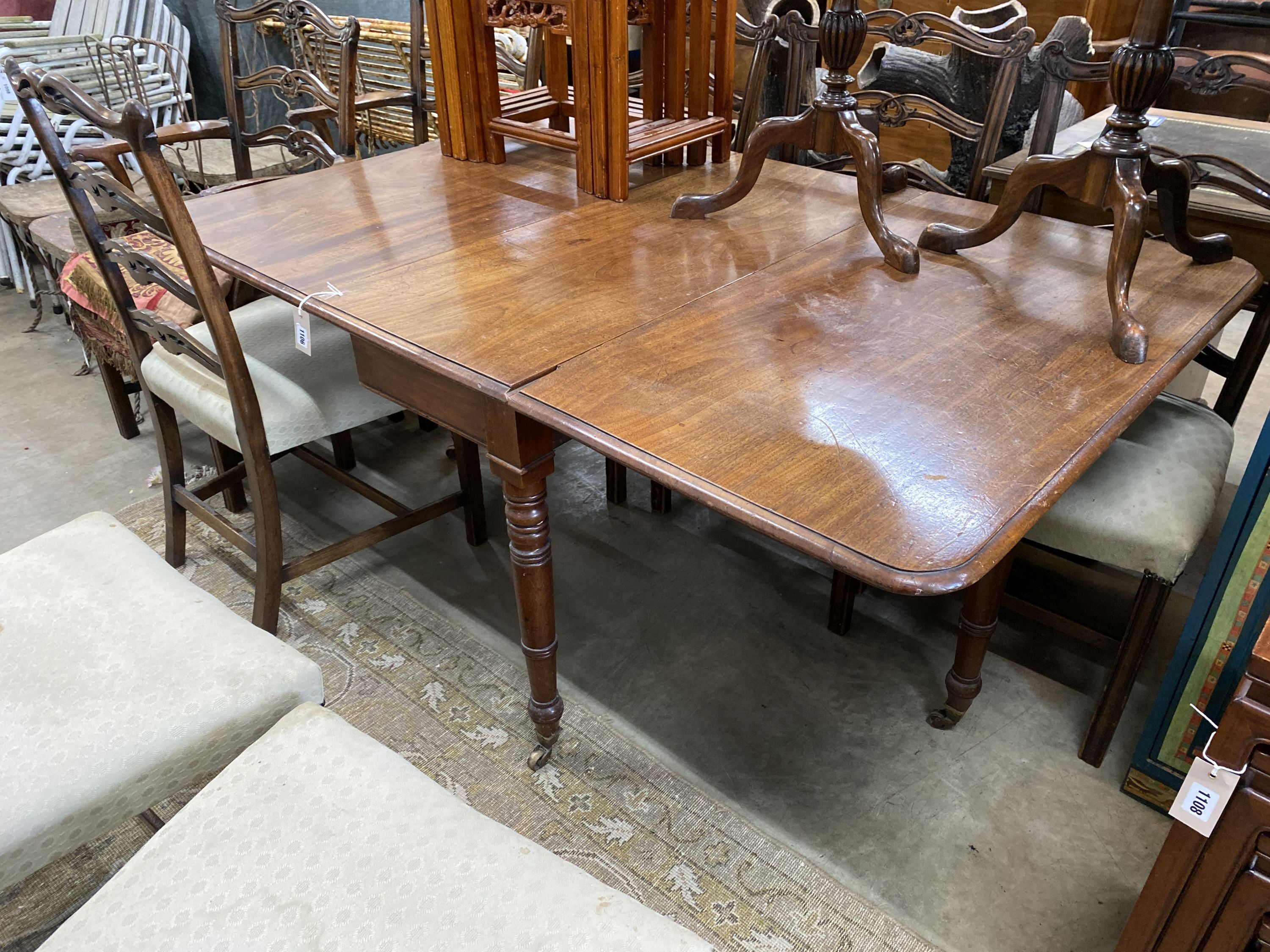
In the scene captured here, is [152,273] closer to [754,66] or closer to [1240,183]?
[754,66]

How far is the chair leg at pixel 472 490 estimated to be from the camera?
197cm

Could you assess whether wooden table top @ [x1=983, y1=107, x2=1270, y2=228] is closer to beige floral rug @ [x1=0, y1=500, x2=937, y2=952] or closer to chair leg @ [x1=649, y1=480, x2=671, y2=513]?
chair leg @ [x1=649, y1=480, x2=671, y2=513]

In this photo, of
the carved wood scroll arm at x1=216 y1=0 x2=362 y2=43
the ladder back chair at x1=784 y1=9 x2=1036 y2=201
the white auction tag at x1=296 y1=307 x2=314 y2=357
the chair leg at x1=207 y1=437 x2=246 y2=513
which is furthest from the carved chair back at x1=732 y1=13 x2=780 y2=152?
the chair leg at x1=207 y1=437 x2=246 y2=513

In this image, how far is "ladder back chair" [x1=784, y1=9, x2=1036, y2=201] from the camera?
5.43 ft

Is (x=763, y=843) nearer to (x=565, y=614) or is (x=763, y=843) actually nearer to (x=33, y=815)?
(x=565, y=614)

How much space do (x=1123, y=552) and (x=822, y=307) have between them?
0.58 m

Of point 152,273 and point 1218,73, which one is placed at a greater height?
point 1218,73

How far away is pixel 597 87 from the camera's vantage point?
1.56 metres

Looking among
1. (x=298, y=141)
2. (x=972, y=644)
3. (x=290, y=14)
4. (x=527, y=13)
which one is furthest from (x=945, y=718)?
(x=290, y=14)

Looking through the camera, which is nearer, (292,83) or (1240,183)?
(1240,183)

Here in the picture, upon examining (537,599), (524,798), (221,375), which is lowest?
(524,798)

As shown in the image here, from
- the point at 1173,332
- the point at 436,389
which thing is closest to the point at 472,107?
the point at 436,389

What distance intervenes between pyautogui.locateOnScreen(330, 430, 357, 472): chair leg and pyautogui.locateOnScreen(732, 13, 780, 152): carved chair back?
1.22 metres

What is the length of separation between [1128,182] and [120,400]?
2.46 m
